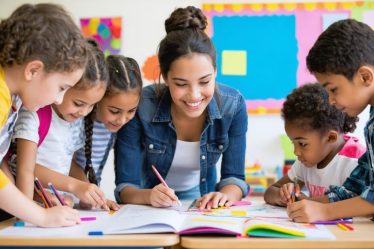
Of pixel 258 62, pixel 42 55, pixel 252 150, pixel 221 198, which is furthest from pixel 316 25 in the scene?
pixel 42 55

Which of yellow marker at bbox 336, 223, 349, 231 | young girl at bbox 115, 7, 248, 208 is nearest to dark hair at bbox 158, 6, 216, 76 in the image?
young girl at bbox 115, 7, 248, 208

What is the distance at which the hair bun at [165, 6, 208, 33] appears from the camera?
1571 millimetres

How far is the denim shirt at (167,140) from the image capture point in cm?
161

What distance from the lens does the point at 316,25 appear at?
3.57 meters

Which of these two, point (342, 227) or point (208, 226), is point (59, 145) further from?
point (342, 227)

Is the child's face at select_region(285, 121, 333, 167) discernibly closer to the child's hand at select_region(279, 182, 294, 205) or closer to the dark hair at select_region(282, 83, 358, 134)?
the dark hair at select_region(282, 83, 358, 134)

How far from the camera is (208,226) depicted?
3.26 ft

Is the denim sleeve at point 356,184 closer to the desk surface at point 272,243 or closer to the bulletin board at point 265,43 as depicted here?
the desk surface at point 272,243

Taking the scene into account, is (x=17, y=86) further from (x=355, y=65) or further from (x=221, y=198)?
(x=355, y=65)

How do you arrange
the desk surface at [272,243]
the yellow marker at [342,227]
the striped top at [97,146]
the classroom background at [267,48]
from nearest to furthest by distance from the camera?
the desk surface at [272,243], the yellow marker at [342,227], the striped top at [97,146], the classroom background at [267,48]

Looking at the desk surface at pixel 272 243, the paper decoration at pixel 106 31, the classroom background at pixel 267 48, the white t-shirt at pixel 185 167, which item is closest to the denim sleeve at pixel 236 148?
the white t-shirt at pixel 185 167

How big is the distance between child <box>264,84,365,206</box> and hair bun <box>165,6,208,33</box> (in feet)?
1.40

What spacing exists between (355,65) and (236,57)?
7.77ft

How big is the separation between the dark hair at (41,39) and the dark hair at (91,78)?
17 cm
